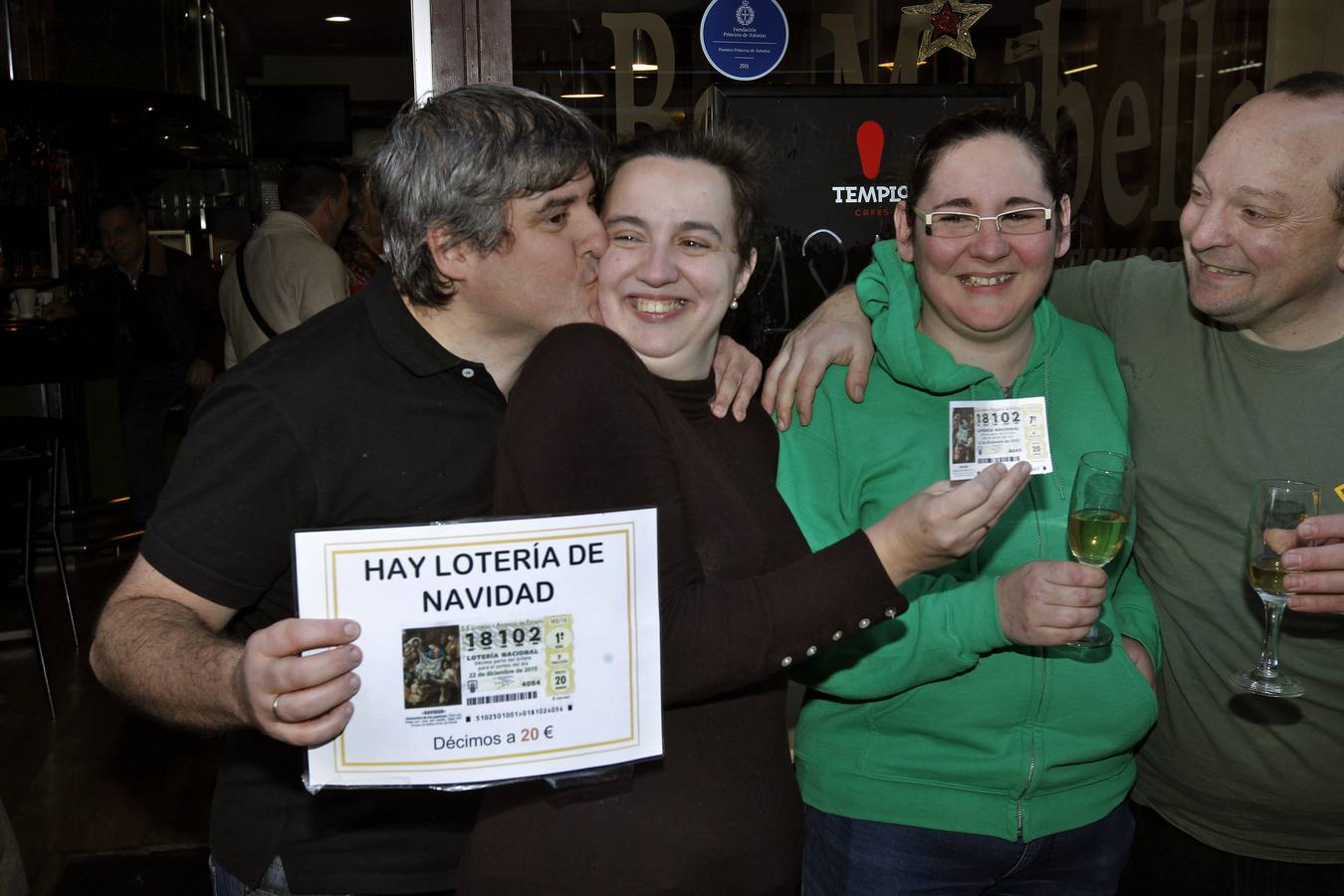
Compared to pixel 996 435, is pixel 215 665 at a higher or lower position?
lower

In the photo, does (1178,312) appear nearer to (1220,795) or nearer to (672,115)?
(1220,795)

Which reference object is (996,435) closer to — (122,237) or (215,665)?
(215,665)

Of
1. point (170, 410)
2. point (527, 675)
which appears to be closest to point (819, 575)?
point (527, 675)

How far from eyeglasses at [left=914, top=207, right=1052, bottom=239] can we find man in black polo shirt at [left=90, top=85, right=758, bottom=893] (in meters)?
0.43

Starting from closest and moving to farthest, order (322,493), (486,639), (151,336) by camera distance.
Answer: (486,639)
(322,493)
(151,336)

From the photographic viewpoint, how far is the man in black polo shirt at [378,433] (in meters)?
1.38

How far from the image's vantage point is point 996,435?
5.30 ft

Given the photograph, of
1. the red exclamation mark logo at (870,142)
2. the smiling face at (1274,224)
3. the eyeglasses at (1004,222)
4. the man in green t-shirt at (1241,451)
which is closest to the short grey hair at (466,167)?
the man in green t-shirt at (1241,451)

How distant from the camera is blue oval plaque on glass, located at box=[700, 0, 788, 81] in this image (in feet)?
9.66

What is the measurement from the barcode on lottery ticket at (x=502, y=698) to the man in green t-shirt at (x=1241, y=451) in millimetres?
644

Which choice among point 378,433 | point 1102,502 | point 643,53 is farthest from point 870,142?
point 378,433

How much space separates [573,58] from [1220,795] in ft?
6.98

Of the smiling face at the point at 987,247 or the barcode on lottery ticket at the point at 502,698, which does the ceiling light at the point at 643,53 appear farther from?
the barcode on lottery ticket at the point at 502,698

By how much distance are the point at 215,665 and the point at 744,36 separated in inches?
87.8
